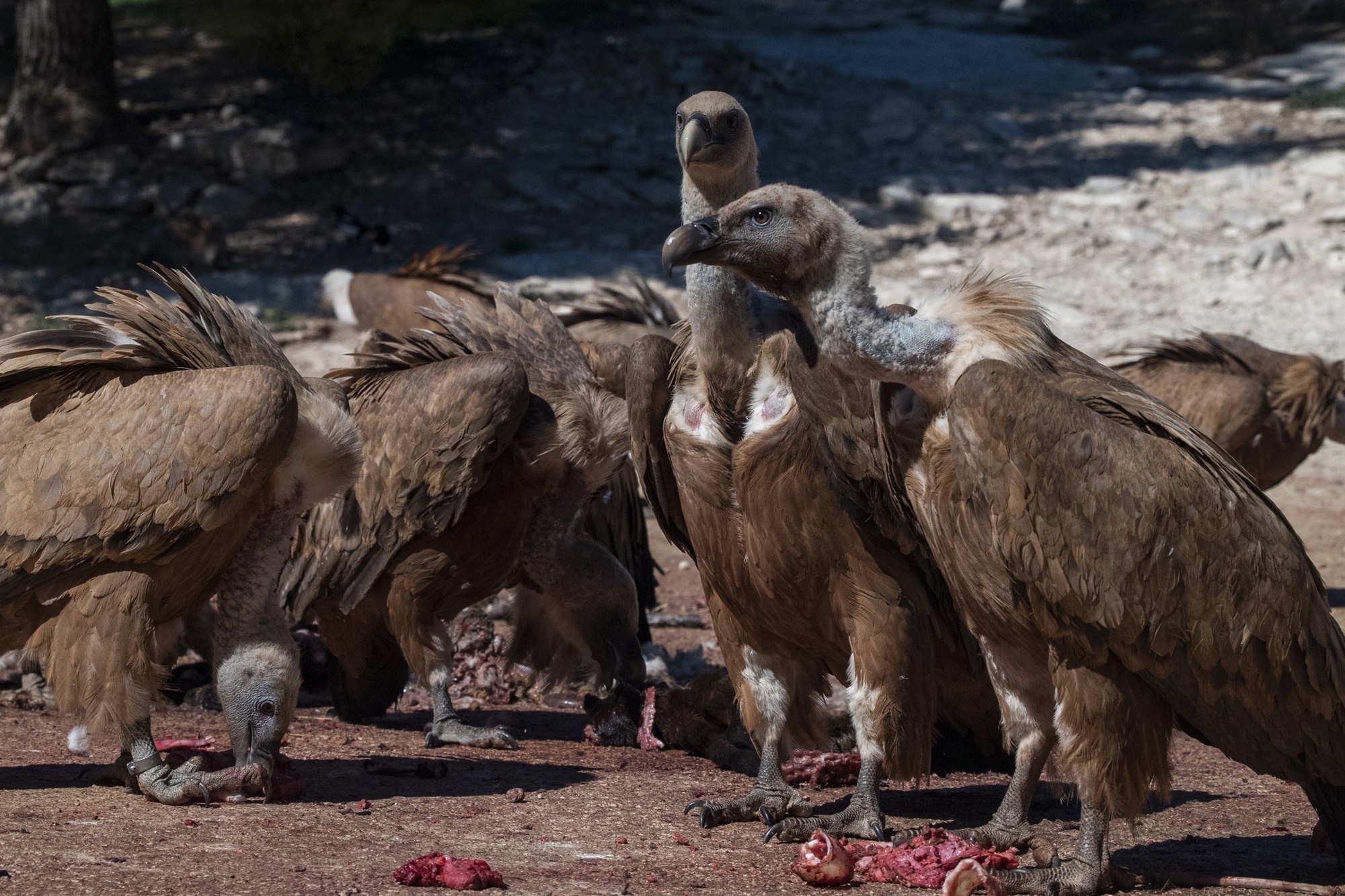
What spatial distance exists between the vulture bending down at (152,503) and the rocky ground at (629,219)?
14.7 inches

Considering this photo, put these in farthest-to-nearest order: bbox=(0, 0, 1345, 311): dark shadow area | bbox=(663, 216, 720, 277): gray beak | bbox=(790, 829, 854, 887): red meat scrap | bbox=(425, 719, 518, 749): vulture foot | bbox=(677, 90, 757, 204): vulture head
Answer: bbox=(0, 0, 1345, 311): dark shadow area
bbox=(425, 719, 518, 749): vulture foot
bbox=(677, 90, 757, 204): vulture head
bbox=(790, 829, 854, 887): red meat scrap
bbox=(663, 216, 720, 277): gray beak

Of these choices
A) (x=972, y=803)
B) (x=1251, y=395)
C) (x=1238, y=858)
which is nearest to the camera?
(x=1238, y=858)

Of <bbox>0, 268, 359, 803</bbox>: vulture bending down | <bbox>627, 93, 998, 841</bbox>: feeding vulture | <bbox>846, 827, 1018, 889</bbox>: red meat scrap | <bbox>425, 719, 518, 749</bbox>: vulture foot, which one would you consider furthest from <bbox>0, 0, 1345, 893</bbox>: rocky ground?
<bbox>627, 93, 998, 841</bbox>: feeding vulture

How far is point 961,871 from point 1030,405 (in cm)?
128

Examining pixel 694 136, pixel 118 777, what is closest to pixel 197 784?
pixel 118 777

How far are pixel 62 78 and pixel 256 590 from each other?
12.8 meters

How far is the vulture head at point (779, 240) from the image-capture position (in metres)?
4.17

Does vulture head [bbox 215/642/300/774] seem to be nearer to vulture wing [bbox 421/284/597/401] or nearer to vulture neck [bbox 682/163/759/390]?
vulture neck [bbox 682/163/759/390]

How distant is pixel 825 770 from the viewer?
5789 mm

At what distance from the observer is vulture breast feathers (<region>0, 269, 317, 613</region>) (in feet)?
14.9

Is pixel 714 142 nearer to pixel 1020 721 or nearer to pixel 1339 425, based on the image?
pixel 1020 721

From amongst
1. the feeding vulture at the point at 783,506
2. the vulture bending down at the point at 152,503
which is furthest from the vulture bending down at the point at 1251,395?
the vulture bending down at the point at 152,503

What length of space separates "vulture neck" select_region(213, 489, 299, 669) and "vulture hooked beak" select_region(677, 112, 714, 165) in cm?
169

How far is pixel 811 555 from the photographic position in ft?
15.8
